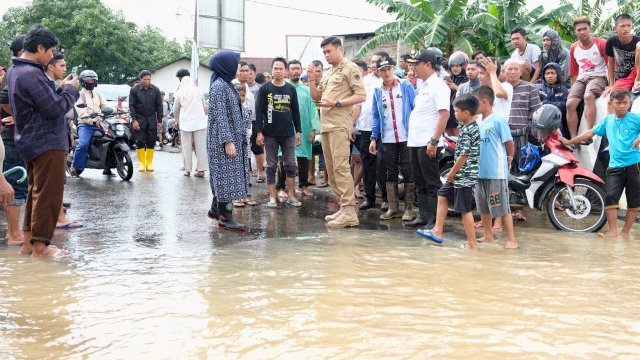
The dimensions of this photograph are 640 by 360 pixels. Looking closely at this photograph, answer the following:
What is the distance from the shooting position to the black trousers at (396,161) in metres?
7.74

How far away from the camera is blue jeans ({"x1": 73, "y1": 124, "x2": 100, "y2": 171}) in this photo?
1121 centimetres

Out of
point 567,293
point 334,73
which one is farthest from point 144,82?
point 567,293

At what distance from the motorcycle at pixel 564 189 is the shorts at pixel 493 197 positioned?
3.58 feet

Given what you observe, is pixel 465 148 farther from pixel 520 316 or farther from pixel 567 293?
pixel 520 316

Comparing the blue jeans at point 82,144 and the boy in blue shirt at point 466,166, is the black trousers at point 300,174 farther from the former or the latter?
the blue jeans at point 82,144

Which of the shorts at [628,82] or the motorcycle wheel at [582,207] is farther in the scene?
the shorts at [628,82]

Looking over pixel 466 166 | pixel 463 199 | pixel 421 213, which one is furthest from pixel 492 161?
pixel 421 213

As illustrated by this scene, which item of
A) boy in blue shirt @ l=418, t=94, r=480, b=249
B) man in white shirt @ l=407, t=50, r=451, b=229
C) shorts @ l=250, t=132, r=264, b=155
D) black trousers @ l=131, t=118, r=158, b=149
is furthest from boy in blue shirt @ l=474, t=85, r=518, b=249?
black trousers @ l=131, t=118, r=158, b=149

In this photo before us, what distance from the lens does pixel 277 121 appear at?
850 cm

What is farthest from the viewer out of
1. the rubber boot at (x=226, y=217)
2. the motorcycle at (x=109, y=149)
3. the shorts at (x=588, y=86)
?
the motorcycle at (x=109, y=149)

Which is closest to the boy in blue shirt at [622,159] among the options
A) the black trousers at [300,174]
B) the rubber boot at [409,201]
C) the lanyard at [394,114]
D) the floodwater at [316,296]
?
the floodwater at [316,296]

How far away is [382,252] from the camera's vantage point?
19.0ft

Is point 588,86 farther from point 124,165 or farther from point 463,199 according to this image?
point 124,165

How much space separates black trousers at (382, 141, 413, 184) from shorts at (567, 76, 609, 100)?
264 cm
